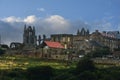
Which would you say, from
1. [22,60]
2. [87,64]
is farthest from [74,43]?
[87,64]

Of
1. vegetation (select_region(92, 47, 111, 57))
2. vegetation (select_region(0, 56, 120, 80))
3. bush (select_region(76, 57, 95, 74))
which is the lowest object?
vegetation (select_region(0, 56, 120, 80))

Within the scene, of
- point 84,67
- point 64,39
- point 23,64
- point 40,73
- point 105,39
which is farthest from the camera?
point 64,39

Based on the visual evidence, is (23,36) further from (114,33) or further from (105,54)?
(105,54)

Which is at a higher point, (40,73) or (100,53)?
(100,53)

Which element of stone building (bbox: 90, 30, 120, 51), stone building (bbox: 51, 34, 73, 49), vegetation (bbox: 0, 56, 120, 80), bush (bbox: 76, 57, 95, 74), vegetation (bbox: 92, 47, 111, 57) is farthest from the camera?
stone building (bbox: 90, 30, 120, 51)

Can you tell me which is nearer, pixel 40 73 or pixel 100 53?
pixel 40 73

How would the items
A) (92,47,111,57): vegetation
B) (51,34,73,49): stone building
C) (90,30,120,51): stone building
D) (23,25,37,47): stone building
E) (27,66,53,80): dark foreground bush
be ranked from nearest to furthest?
1. (27,66,53,80): dark foreground bush
2. (92,47,111,57): vegetation
3. (51,34,73,49): stone building
4. (90,30,120,51): stone building
5. (23,25,37,47): stone building

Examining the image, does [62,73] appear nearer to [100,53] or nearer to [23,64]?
[23,64]

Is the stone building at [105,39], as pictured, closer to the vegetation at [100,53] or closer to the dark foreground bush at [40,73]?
the vegetation at [100,53]

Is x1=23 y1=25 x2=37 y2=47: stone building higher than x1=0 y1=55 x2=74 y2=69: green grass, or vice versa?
x1=23 y1=25 x2=37 y2=47: stone building

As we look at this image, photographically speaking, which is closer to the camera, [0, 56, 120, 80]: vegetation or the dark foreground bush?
[0, 56, 120, 80]: vegetation

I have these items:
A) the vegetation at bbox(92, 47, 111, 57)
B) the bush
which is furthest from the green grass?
the vegetation at bbox(92, 47, 111, 57)

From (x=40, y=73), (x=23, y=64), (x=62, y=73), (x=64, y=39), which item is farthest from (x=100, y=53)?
(x=40, y=73)

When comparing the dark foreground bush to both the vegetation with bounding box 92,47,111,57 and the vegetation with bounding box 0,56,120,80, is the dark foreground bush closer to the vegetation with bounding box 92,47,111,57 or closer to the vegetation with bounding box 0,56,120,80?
the vegetation with bounding box 0,56,120,80
